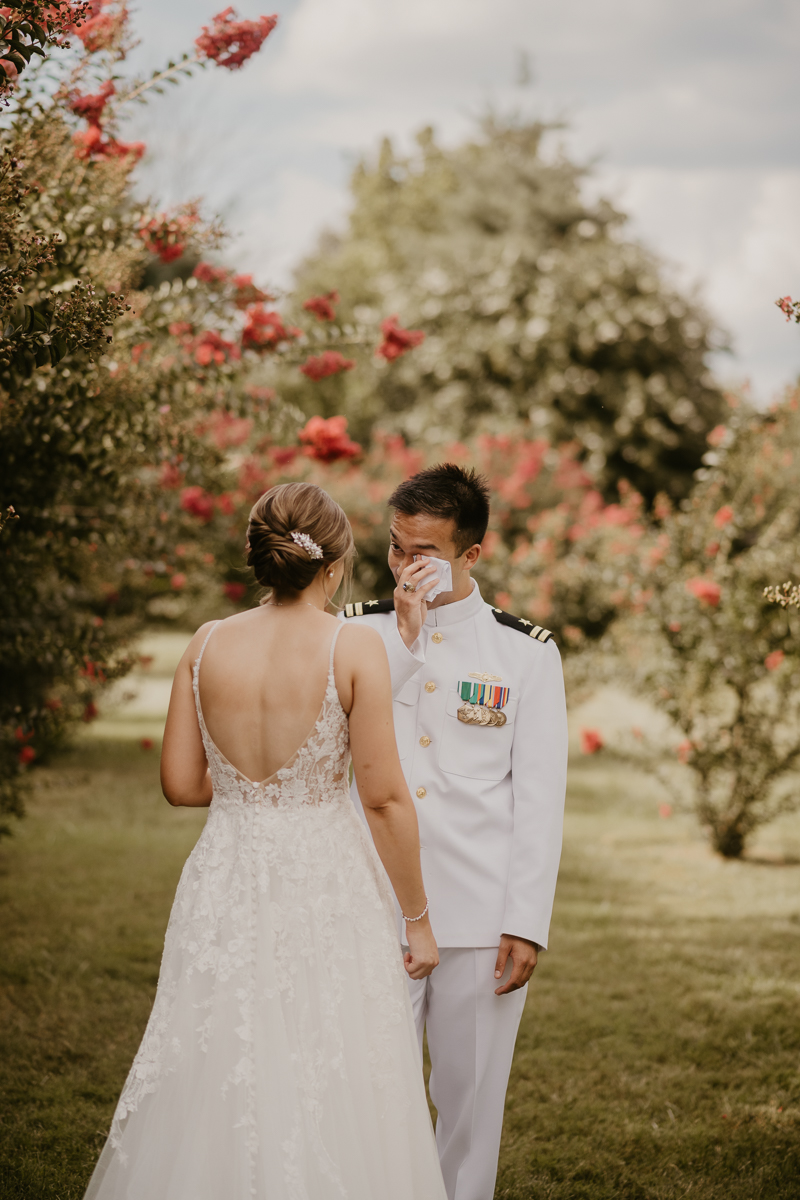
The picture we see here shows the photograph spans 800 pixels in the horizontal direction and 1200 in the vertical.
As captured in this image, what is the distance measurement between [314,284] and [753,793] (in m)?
26.2

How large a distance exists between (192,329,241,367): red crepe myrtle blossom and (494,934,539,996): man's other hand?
283cm

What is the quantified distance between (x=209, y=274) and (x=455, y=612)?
238cm

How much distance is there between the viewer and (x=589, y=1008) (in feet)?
16.0

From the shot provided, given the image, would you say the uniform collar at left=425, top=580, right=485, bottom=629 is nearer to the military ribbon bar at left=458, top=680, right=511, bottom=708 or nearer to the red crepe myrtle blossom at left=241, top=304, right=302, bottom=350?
the military ribbon bar at left=458, top=680, right=511, bottom=708

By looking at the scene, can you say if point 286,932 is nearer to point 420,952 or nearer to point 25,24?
point 420,952

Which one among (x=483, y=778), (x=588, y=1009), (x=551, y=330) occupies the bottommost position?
(x=588, y=1009)

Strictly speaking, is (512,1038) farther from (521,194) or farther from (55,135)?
(521,194)

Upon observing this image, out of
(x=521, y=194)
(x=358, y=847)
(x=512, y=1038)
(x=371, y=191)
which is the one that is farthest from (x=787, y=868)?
(x=371, y=191)

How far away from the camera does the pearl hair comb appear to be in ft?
7.41

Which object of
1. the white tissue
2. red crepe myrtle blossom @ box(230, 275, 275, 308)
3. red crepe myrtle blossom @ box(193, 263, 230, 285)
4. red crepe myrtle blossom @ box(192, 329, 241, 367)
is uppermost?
red crepe myrtle blossom @ box(193, 263, 230, 285)

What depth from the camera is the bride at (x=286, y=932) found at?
208 centimetres

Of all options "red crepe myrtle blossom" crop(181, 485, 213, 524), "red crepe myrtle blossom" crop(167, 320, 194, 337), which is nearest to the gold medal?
"red crepe myrtle blossom" crop(167, 320, 194, 337)

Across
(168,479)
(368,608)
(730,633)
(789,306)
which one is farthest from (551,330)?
(368,608)

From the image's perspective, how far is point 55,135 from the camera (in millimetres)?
3363
